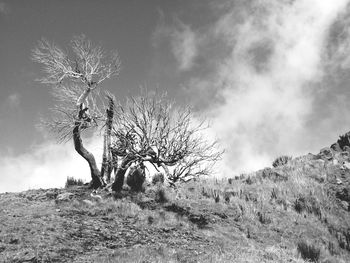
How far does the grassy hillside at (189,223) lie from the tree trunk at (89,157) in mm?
509

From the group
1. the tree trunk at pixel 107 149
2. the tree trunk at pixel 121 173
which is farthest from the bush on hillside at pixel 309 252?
the tree trunk at pixel 107 149

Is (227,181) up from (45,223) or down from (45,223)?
up

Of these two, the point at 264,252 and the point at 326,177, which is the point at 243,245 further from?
the point at 326,177

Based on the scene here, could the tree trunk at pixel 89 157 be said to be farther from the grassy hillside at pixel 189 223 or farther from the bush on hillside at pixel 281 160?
the bush on hillside at pixel 281 160

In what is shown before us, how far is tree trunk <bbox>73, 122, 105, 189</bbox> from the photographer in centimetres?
1273

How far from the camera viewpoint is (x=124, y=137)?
1355cm

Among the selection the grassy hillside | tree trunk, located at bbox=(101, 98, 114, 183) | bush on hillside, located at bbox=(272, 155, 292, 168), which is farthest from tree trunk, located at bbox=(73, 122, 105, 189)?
bush on hillside, located at bbox=(272, 155, 292, 168)

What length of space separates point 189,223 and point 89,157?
4.88 m

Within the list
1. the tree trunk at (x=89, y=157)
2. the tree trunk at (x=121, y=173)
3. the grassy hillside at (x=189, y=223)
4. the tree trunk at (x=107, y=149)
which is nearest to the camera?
the grassy hillside at (x=189, y=223)

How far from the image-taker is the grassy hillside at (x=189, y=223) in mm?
7551

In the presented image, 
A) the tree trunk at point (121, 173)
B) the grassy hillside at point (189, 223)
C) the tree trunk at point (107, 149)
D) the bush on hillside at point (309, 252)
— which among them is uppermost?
the tree trunk at point (107, 149)

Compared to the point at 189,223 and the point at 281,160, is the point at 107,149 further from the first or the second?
the point at 281,160

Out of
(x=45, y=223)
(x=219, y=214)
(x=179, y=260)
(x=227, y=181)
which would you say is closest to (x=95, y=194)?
(x=45, y=223)

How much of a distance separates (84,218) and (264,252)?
504cm
